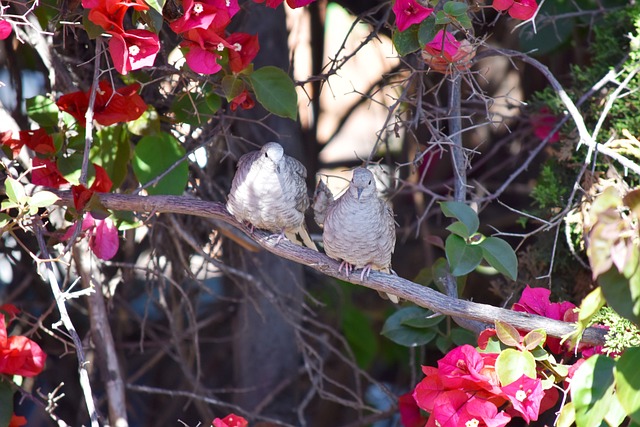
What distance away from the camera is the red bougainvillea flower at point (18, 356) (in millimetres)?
1737

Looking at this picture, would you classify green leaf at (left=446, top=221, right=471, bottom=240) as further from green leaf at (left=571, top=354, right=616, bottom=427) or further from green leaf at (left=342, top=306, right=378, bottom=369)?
green leaf at (left=342, top=306, right=378, bottom=369)

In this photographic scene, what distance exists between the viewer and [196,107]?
1.92m

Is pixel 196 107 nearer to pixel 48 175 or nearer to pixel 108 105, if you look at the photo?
pixel 108 105

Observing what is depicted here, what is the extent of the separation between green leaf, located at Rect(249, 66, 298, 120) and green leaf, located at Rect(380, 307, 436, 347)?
24.4 inches

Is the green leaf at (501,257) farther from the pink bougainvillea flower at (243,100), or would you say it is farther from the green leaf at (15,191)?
the green leaf at (15,191)

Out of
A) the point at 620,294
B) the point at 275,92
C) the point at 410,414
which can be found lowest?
the point at 410,414

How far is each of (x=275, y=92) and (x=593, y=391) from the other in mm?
926

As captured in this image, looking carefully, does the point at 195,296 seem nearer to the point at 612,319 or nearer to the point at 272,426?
the point at 272,426

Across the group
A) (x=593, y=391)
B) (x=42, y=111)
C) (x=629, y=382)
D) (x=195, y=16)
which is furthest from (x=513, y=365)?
(x=42, y=111)

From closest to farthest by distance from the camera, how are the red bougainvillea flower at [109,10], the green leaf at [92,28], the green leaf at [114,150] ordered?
1. the red bougainvillea flower at [109,10]
2. the green leaf at [92,28]
3. the green leaf at [114,150]

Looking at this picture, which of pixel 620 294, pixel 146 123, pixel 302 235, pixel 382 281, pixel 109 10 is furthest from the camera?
pixel 302 235

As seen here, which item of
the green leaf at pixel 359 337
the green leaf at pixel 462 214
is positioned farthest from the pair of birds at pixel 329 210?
the green leaf at pixel 359 337

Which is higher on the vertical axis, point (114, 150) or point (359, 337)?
point (114, 150)

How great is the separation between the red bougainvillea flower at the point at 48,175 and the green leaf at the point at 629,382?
129cm
